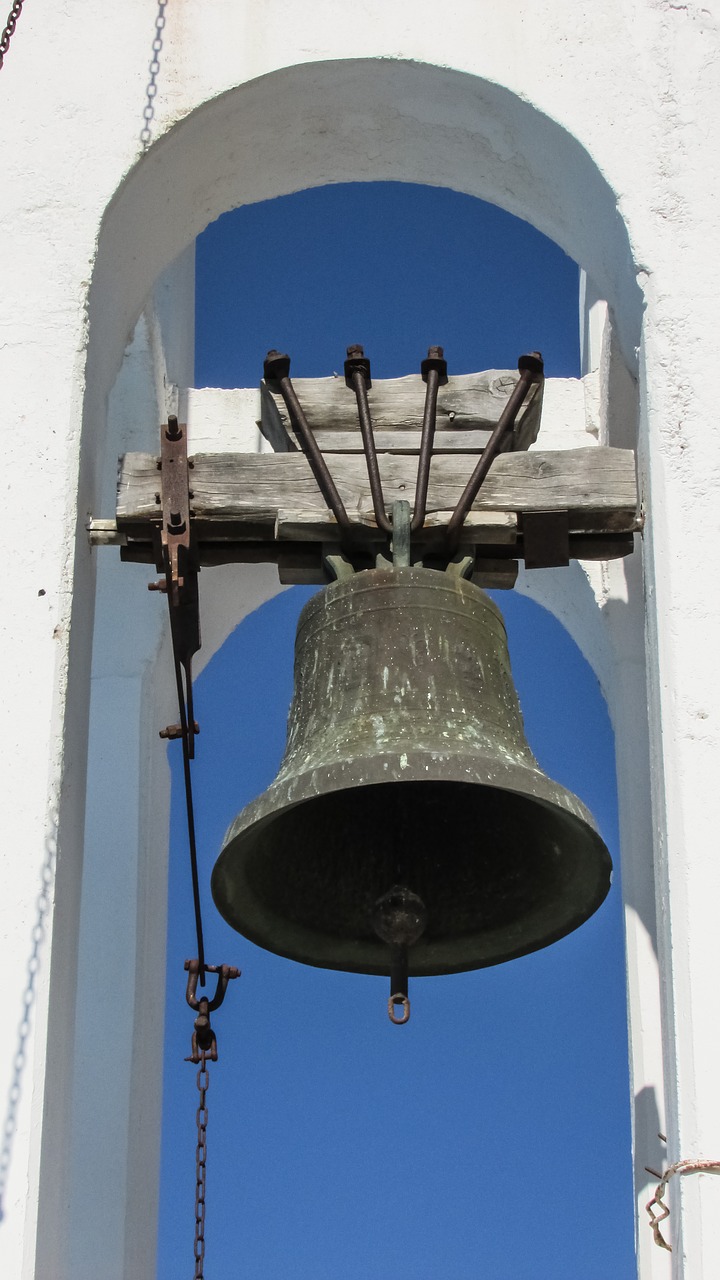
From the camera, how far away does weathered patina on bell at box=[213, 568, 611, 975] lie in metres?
3.24

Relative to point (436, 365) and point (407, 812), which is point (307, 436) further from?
point (407, 812)

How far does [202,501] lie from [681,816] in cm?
103

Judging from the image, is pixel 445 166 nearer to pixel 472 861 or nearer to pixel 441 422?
pixel 441 422

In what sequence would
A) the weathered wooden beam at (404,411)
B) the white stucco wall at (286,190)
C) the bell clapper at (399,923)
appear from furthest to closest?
1. the weathered wooden beam at (404,411)
2. the bell clapper at (399,923)
3. the white stucco wall at (286,190)

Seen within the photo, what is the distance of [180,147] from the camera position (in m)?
3.90

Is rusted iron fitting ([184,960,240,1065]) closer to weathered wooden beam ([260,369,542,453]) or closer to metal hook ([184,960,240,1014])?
metal hook ([184,960,240,1014])

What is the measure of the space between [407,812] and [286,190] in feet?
4.43

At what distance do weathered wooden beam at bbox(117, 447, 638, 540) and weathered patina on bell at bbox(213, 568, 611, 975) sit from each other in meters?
0.19

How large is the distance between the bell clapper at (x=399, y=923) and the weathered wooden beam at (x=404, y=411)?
2.74ft

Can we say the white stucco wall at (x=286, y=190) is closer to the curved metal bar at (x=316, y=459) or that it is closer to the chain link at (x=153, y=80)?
the chain link at (x=153, y=80)

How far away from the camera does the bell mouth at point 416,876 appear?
11.8ft

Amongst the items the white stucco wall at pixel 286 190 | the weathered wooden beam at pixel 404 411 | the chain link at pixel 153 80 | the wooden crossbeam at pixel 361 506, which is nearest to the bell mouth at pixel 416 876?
the white stucco wall at pixel 286 190

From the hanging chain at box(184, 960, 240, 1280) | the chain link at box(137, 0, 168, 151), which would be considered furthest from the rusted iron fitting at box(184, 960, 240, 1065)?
the chain link at box(137, 0, 168, 151)

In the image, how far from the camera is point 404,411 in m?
3.83
